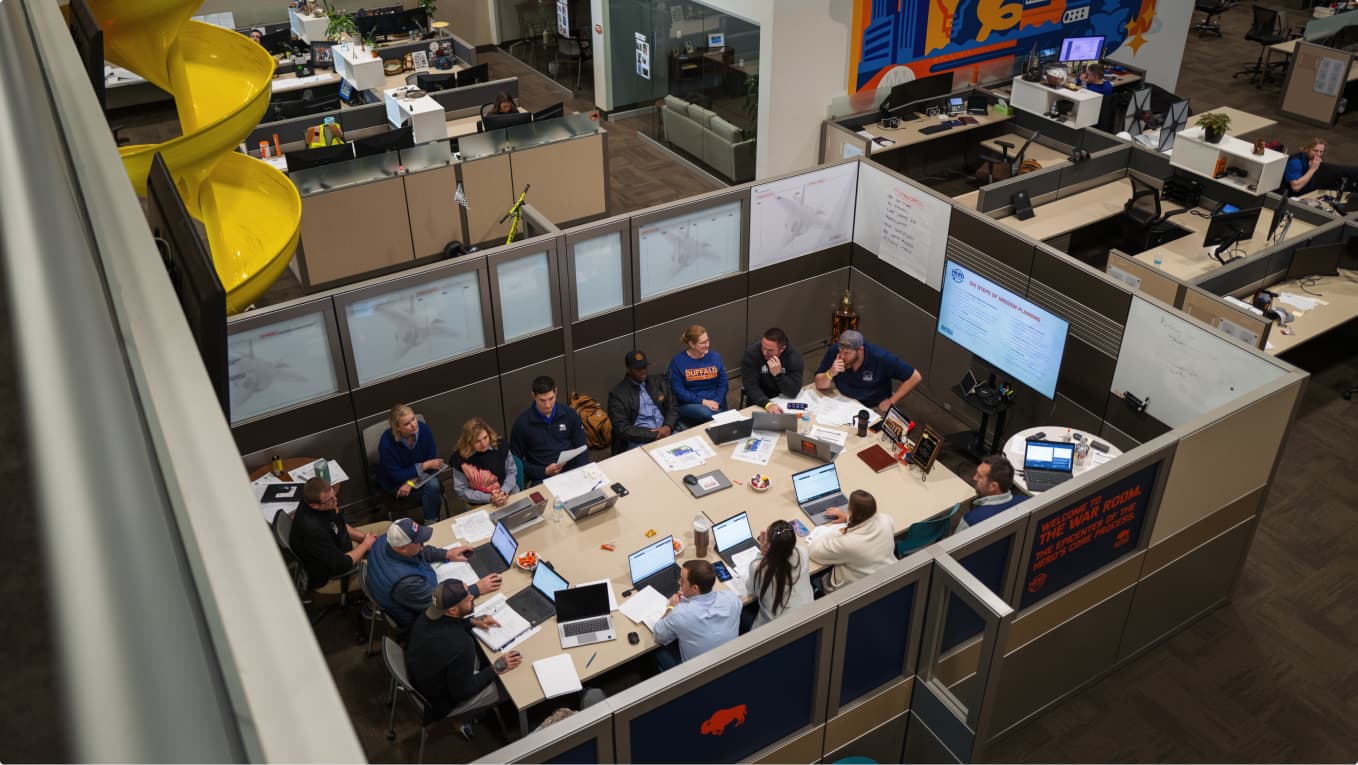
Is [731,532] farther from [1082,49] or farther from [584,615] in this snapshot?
[1082,49]

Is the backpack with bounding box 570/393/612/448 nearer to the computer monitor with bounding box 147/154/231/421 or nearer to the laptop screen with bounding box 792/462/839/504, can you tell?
the laptop screen with bounding box 792/462/839/504

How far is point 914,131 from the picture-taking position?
378 inches

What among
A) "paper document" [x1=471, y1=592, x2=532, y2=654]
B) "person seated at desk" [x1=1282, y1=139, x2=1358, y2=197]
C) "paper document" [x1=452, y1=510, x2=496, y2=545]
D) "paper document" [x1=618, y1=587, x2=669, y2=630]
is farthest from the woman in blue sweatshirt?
"person seated at desk" [x1=1282, y1=139, x2=1358, y2=197]

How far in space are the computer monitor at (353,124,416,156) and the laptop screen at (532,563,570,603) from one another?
198 inches

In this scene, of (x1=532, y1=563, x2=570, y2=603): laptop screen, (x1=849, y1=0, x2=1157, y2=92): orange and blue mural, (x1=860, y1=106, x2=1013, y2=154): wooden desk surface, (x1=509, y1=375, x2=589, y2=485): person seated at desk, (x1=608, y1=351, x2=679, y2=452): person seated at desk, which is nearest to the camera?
(x1=532, y1=563, x2=570, y2=603): laptop screen

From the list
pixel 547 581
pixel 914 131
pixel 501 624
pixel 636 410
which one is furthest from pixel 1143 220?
pixel 501 624

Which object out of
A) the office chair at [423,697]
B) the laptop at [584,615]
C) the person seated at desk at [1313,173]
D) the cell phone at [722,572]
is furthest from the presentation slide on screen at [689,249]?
the person seated at desk at [1313,173]

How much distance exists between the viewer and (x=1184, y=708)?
4.97 metres

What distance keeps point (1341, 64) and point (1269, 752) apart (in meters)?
9.91

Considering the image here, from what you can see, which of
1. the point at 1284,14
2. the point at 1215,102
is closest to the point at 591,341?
the point at 1215,102

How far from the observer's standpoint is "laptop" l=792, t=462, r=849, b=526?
5.16 m

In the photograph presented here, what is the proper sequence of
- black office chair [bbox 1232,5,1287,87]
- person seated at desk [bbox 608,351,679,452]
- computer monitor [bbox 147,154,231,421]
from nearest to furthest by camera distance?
Answer: 1. computer monitor [bbox 147,154,231,421]
2. person seated at desk [bbox 608,351,679,452]
3. black office chair [bbox 1232,5,1287,87]

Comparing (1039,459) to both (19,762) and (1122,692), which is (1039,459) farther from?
(19,762)

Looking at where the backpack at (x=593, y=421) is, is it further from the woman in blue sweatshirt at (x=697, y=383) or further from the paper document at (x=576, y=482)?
the paper document at (x=576, y=482)
